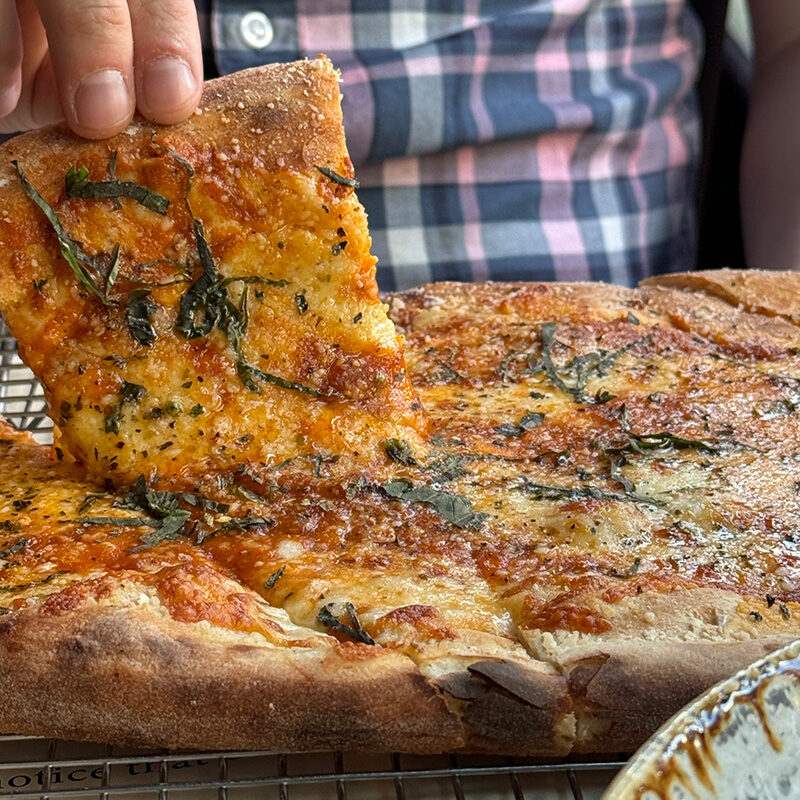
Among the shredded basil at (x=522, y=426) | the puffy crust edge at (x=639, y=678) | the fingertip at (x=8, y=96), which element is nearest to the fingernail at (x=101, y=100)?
the fingertip at (x=8, y=96)

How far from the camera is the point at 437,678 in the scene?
142cm

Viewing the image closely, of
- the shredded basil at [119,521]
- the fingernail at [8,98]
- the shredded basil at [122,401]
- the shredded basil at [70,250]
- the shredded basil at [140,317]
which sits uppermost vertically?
the fingernail at [8,98]

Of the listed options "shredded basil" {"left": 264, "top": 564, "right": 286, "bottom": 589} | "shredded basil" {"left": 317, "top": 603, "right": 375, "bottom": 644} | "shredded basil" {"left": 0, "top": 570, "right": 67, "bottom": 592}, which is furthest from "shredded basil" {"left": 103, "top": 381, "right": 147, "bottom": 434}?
"shredded basil" {"left": 317, "top": 603, "right": 375, "bottom": 644}

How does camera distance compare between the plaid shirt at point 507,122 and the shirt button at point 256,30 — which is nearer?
the shirt button at point 256,30

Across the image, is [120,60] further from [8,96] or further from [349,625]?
[349,625]

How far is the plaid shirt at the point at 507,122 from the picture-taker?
3.20 meters

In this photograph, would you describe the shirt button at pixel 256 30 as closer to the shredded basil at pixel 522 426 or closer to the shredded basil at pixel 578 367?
the shredded basil at pixel 578 367

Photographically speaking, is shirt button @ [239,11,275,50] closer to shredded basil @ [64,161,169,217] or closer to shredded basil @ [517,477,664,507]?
shredded basil @ [64,161,169,217]

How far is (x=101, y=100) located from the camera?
1688mm

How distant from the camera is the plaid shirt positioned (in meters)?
3.20

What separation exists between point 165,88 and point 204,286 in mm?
343

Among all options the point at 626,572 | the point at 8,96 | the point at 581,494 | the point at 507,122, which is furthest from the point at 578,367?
the point at 507,122

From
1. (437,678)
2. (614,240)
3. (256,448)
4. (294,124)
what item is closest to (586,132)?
(614,240)

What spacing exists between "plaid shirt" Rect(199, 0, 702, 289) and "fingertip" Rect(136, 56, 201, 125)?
141cm
